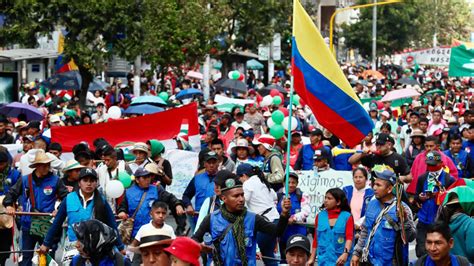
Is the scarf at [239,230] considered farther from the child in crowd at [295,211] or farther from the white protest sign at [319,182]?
the white protest sign at [319,182]

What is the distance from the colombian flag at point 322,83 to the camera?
1157 cm

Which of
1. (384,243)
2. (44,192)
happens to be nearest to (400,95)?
(44,192)

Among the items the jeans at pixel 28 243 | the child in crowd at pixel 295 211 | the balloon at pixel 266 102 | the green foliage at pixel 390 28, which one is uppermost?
the green foliage at pixel 390 28

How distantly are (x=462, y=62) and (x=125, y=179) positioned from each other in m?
20.7

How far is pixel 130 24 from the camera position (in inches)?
1288

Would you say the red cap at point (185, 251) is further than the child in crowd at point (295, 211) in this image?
No

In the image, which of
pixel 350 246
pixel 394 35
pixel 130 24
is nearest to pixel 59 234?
pixel 350 246

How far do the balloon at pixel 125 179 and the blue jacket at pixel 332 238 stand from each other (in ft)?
9.09

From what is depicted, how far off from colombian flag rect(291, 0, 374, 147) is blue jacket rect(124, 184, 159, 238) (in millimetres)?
1829

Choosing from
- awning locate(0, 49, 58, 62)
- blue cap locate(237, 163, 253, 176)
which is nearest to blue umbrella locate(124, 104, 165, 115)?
blue cap locate(237, 163, 253, 176)

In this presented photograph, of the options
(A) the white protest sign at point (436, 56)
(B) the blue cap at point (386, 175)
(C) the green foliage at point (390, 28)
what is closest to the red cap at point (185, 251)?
(B) the blue cap at point (386, 175)

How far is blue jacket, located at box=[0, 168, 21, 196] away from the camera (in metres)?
14.0

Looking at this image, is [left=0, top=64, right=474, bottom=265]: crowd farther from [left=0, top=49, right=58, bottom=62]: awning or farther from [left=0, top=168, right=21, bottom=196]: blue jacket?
[left=0, top=49, right=58, bottom=62]: awning

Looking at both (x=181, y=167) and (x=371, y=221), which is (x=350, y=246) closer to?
(x=371, y=221)
